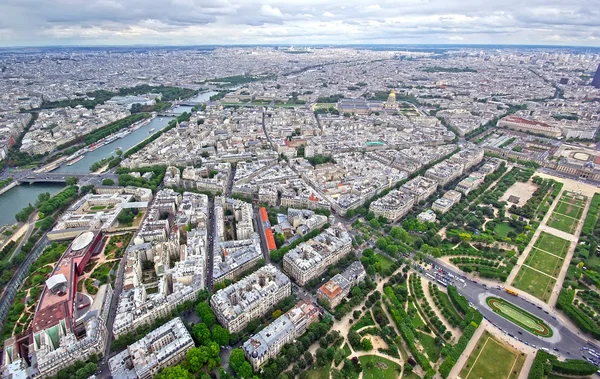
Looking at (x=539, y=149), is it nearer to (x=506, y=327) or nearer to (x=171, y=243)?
(x=506, y=327)

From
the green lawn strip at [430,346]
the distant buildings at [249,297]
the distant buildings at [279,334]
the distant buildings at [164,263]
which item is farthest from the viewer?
the distant buildings at [164,263]

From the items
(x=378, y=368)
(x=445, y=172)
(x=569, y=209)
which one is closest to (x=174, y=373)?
(x=378, y=368)

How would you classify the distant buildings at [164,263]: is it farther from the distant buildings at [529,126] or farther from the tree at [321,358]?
the distant buildings at [529,126]

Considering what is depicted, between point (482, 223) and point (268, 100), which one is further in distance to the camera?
point (268, 100)

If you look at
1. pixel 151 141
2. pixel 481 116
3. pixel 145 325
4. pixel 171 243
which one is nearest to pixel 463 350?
pixel 145 325

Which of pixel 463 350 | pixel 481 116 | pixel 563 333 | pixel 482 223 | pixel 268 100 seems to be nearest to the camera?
pixel 463 350

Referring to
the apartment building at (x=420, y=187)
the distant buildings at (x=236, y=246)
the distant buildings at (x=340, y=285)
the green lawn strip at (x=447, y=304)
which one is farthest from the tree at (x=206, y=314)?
the apartment building at (x=420, y=187)
